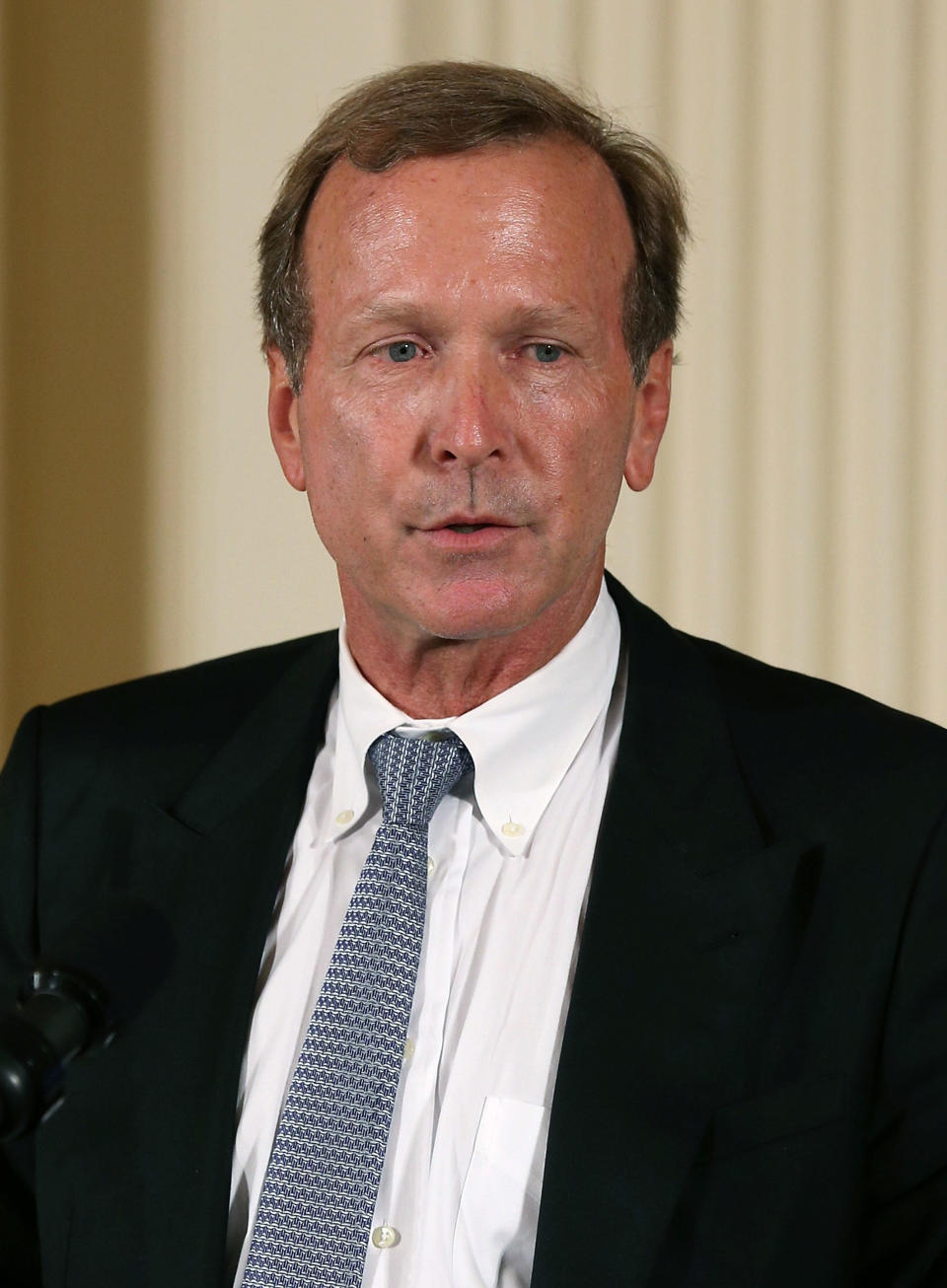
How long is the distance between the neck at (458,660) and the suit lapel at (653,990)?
101mm

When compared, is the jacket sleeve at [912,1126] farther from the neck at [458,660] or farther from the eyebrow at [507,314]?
the eyebrow at [507,314]

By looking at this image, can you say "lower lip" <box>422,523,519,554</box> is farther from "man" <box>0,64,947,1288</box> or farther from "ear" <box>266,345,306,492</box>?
"ear" <box>266,345,306,492</box>

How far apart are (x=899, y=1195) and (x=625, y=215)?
852 millimetres

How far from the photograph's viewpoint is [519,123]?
1.37 meters

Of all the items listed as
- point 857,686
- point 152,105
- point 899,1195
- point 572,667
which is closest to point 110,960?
point 572,667

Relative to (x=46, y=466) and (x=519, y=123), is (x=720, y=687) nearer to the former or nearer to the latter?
(x=519, y=123)

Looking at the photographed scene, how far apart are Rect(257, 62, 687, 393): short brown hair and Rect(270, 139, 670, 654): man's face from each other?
0.02m

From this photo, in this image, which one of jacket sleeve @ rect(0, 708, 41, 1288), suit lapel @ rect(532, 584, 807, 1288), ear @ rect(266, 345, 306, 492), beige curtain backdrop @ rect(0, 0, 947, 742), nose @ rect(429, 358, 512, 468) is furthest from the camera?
beige curtain backdrop @ rect(0, 0, 947, 742)

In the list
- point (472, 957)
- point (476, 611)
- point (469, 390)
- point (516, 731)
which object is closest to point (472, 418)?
point (469, 390)

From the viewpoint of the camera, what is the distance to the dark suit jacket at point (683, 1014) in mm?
1188

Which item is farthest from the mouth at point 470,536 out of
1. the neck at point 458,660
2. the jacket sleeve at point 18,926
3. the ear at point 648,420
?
the jacket sleeve at point 18,926

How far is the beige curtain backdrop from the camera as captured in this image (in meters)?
2.02

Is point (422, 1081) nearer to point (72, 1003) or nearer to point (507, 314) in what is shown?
point (72, 1003)

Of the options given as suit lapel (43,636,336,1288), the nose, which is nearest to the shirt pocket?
suit lapel (43,636,336,1288)
